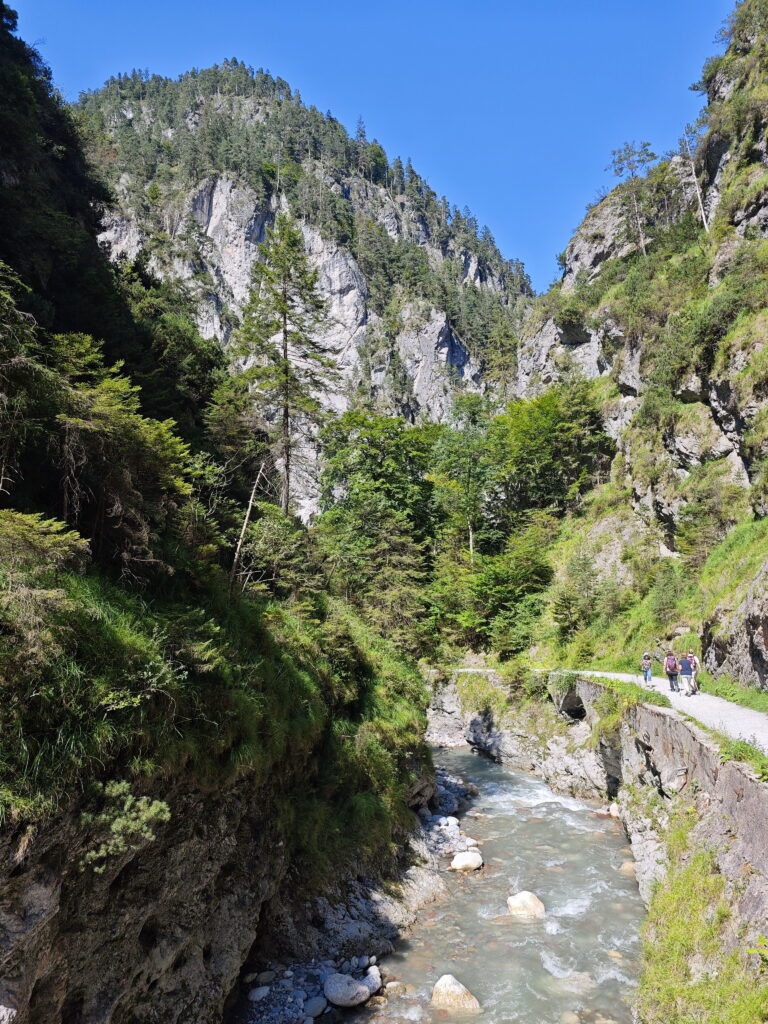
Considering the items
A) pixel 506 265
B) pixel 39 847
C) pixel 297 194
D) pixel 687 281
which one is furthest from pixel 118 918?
pixel 506 265

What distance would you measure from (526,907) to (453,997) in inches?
129

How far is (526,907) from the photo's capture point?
10.7 m

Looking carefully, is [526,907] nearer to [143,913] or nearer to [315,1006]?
[315,1006]

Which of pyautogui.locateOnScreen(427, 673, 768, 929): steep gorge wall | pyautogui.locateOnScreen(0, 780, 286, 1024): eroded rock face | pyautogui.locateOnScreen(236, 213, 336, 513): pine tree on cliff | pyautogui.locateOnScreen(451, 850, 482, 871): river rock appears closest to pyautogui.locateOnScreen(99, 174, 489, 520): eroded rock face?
pyautogui.locateOnScreen(236, 213, 336, 513): pine tree on cliff

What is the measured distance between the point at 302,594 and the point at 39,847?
358 inches

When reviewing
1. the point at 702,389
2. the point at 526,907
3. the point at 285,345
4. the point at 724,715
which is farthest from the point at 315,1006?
the point at 702,389

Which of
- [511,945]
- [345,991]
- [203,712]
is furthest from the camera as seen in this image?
[511,945]

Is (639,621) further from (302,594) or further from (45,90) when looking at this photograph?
(45,90)

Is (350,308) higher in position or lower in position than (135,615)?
higher

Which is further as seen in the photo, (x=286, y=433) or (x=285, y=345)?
(x=285, y=345)

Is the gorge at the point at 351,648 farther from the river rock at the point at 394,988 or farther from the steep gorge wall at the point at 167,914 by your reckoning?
the river rock at the point at 394,988

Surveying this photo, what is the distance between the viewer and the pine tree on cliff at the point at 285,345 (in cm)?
1683

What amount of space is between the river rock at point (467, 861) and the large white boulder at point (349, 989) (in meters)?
4.78

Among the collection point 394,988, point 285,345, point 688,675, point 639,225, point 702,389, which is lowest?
point 394,988
